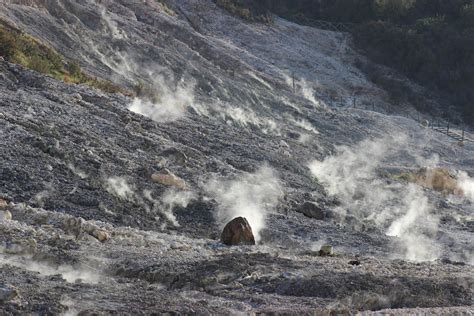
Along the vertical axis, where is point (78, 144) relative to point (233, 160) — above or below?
below

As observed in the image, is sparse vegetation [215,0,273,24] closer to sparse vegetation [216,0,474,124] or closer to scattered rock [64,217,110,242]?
sparse vegetation [216,0,474,124]

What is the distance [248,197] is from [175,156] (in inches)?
107

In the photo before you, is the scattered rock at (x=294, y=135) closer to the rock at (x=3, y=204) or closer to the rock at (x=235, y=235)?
the rock at (x=235, y=235)

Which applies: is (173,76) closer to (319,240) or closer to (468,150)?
(468,150)

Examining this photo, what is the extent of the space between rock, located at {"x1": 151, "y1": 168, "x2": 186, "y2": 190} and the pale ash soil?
0.78ft

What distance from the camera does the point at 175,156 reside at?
63.1 ft

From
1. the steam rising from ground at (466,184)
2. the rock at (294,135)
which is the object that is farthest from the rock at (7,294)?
the rock at (294,135)

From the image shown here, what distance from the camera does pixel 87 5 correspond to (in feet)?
122

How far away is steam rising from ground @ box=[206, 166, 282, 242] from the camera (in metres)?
16.0

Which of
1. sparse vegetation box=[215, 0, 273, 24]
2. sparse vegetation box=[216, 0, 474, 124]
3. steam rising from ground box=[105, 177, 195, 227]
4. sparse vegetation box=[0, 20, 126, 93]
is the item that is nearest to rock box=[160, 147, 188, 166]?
A: steam rising from ground box=[105, 177, 195, 227]

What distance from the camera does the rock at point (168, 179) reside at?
667 inches

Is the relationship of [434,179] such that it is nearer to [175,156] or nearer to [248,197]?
[248,197]

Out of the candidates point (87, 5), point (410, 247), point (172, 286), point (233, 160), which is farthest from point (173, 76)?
point (172, 286)

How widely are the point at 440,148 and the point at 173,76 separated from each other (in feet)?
46.1
